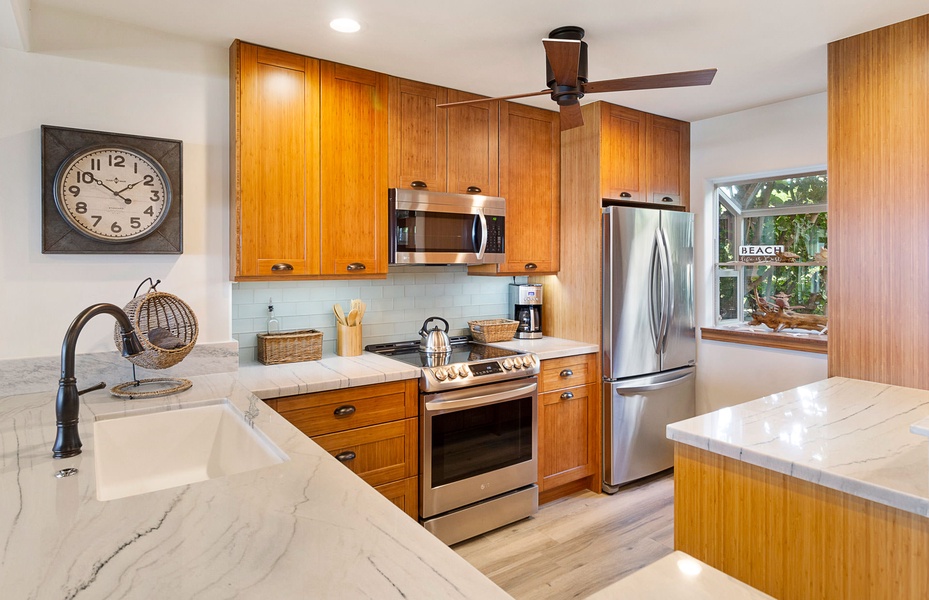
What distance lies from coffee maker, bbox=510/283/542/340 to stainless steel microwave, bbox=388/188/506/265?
47cm

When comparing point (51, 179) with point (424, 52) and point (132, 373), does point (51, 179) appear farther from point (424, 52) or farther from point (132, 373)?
point (424, 52)

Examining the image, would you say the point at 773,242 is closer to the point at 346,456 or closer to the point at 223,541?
the point at 346,456

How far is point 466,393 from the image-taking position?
2.82 metres

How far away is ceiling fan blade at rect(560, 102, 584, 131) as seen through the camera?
2.50 meters

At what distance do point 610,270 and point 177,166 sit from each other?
96.0 inches

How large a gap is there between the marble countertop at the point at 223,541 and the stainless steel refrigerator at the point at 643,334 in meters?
2.48

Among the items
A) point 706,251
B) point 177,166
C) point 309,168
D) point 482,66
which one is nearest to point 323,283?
point 309,168

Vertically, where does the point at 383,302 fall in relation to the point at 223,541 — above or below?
above

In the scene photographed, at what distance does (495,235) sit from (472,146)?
553mm

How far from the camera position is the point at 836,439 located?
1620 millimetres

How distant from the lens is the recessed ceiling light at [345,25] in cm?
233

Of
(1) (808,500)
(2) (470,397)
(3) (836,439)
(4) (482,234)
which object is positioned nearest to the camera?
(1) (808,500)

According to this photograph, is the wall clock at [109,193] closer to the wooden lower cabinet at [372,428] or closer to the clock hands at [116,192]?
the clock hands at [116,192]

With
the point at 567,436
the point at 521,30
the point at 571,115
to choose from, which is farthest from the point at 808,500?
the point at 521,30
